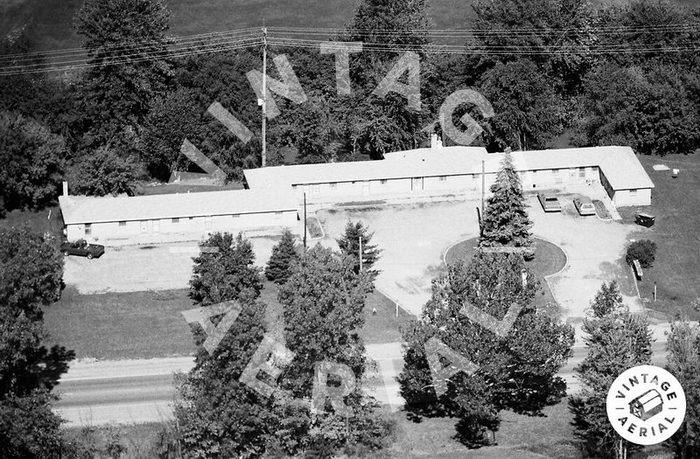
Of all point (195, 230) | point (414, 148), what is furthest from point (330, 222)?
point (414, 148)

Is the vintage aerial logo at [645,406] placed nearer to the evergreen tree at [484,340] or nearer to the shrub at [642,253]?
the evergreen tree at [484,340]

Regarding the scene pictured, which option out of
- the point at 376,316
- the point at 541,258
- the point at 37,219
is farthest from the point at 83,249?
the point at 541,258

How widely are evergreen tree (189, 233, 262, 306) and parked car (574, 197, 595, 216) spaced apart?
92.7 feet

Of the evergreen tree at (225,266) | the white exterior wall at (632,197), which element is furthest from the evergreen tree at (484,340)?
the white exterior wall at (632,197)

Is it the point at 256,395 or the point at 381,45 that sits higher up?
the point at 381,45

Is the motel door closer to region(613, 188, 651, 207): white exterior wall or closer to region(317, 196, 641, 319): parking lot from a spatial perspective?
region(317, 196, 641, 319): parking lot

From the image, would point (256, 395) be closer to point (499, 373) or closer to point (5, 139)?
point (499, 373)

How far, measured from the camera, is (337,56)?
12700 cm

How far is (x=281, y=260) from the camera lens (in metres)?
94.8

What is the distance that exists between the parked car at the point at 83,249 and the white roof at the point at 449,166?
14.8 meters

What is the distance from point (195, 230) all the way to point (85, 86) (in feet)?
83.1

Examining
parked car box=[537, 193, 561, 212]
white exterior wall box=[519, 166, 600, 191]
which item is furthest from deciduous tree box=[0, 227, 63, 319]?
white exterior wall box=[519, 166, 600, 191]

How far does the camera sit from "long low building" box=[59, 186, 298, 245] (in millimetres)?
101000

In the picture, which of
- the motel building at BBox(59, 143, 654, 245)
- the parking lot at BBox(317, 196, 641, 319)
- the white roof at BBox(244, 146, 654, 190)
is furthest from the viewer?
the white roof at BBox(244, 146, 654, 190)
